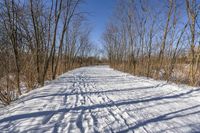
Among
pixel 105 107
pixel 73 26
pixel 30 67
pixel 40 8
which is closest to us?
pixel 105 107

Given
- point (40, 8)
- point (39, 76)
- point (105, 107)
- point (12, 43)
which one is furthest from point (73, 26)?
point (105, 107)

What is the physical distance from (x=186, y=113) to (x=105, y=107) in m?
2.16

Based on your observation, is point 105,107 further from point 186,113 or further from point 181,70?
point 181,70

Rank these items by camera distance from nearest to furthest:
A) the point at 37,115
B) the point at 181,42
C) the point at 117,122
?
1. the point at 117,122
2. the point at 37,115
3. the point at 181,42

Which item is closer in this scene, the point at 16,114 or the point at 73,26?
the point at 16,114

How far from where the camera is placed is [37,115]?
12.3 ft

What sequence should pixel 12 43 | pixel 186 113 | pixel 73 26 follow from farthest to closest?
pixel 73 26 → pixel 12 43 → pixel 186 113

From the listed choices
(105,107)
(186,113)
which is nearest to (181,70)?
(186,113)

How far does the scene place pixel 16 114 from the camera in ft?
12.6

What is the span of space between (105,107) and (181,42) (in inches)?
383

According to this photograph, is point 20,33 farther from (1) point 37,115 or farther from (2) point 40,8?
(1) point 37,115

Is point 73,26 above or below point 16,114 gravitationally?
above

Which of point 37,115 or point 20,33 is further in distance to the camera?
point 20,33

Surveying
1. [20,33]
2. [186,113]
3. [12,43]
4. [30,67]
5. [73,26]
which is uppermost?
[73,26]
